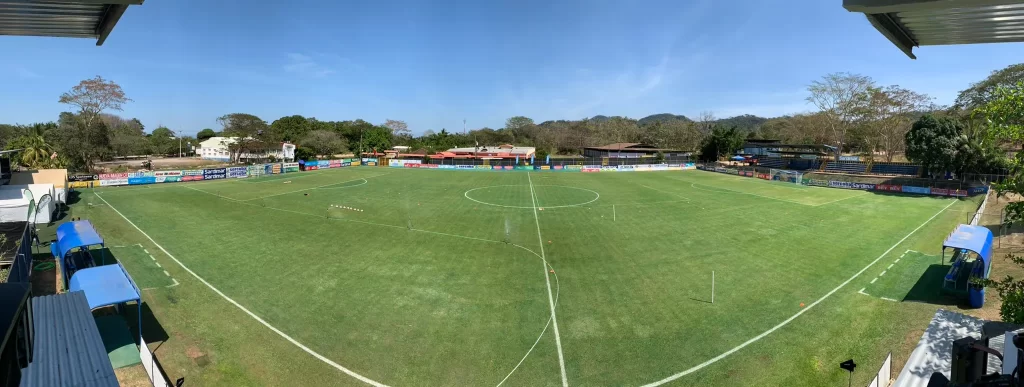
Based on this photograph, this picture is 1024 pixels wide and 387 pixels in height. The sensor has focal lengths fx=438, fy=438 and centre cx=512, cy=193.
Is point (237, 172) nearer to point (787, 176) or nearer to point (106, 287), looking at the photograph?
point (106, 287)

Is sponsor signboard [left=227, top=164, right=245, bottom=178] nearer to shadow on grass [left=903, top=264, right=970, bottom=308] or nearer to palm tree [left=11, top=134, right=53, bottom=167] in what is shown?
palm tree [left=11, top=134, right=53, bottom=167]

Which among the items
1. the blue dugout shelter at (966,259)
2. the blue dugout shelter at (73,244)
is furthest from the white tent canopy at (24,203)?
the blue dugout shelter at (966,259)

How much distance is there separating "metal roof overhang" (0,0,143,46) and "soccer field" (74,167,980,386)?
27.1 ft

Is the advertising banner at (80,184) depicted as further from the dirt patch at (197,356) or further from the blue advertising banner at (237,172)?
the dirt patch at (197,356)

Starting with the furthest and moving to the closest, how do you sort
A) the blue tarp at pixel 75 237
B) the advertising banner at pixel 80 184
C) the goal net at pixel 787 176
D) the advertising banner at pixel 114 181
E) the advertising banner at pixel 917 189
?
the goal net at pixel 787 176 < the advertising banner at pixel 114 181 < the advertising banner at pixel 917 189 < the advertising banner at pixel 80 184 < the blue tarp at pixel 75 237

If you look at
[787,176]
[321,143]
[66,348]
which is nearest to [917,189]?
[787,176]

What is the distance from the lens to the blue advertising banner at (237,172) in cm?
5594

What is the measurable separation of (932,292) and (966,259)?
3809mm

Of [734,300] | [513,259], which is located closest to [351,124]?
[513,259]

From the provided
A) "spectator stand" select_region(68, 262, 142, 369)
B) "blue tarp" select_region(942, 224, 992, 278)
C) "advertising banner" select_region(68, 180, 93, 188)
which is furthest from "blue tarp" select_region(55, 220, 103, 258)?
"advertising banner" select_region(68, 180, 93, 188)

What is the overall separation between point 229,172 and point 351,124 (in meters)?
71.8

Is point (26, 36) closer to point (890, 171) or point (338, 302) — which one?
point (338, 302)

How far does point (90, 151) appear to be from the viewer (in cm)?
5925

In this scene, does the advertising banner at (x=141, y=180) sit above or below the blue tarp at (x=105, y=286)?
above
